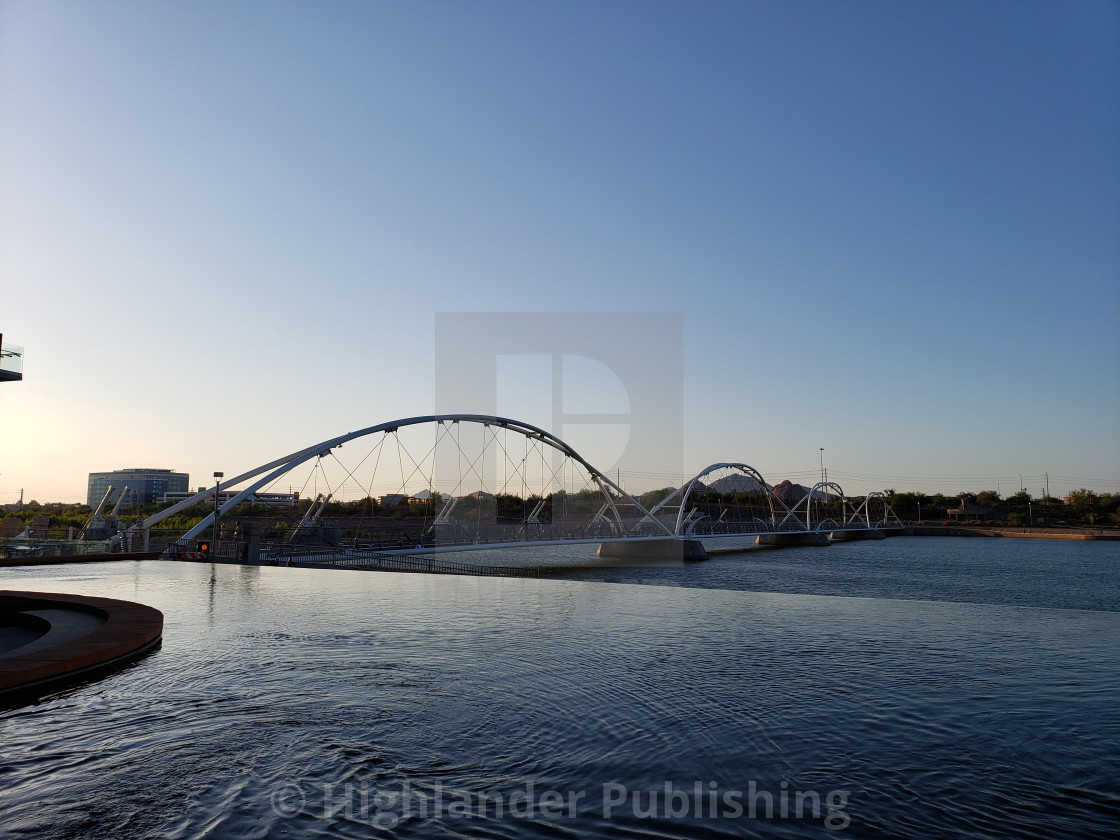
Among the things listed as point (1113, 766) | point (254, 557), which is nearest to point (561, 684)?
point (1113, 766)

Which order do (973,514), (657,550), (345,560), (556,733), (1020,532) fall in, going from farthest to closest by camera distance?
(973,514) < (1020,532) < (657,550) < (345,560) < (556,733)

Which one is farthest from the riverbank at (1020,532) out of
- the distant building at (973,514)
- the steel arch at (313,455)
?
the steel arch at (313,455)

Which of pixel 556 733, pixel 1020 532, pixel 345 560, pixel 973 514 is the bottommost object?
pixel 1020 532

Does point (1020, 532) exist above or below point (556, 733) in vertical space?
below

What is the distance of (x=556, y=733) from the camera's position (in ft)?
27.5

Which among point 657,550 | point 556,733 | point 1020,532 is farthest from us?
point 1020,532

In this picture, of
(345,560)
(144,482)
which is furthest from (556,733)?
(144,482)

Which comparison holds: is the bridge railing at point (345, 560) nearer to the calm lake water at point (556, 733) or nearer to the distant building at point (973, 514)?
the calm lake water at point (556, 733)

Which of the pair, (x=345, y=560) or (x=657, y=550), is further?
(x=657, y=550)

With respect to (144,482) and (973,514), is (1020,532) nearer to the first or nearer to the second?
(973,514)

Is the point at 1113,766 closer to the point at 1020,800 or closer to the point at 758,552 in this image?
the point at 1020,800

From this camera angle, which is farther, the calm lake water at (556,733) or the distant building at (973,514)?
the distant building at (973,514)

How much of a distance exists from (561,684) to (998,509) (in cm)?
20716

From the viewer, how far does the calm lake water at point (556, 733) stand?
6.11 meters
